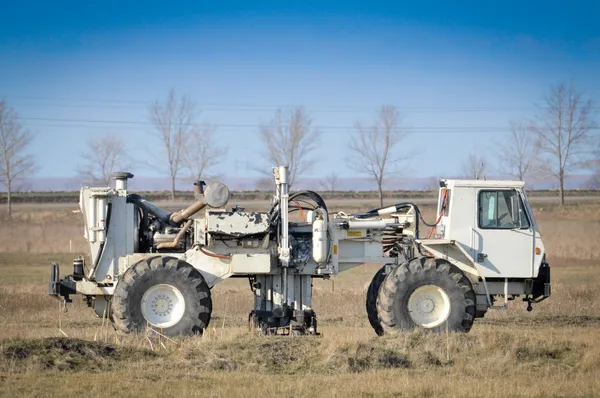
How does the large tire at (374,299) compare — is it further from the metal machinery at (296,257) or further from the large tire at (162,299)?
the large tire at (162,299)

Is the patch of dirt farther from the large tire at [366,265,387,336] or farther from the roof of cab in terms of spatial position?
the roof of cab

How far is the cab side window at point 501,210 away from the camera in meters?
16.1

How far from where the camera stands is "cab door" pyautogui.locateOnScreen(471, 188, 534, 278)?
52.9ft

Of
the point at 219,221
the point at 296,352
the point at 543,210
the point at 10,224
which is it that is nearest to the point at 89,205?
the point at 219,221

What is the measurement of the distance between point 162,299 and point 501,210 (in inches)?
238

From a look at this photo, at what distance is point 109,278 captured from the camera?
1599 centimetres

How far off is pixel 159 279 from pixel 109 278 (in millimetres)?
1175

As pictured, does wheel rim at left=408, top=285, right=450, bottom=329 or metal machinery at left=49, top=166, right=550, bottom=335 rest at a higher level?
metal machinery at left=49, top=166, right=550, bottom=335

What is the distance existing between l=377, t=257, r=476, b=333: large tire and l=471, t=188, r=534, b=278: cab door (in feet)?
2.27

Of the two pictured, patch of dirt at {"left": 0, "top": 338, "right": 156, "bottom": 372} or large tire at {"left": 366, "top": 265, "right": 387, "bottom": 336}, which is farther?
large tire at {"left": 366, "top": 265, "right": 387, "bottom": 336}

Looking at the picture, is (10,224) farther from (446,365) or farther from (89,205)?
(446,365)

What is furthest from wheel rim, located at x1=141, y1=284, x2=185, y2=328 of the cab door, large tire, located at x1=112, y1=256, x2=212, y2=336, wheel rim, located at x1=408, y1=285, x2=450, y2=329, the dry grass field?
the cab door

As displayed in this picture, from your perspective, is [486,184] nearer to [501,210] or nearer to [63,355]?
[501,210]

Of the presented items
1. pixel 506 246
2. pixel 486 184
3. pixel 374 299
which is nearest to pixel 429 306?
pixel 374 299
